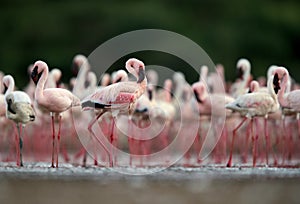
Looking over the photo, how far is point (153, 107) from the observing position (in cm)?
1105

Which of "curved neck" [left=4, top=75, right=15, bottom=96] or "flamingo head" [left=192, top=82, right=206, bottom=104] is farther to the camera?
"flamingo head" [left=192, top=82, right=206, bottom=104]

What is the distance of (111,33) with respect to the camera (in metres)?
20.9

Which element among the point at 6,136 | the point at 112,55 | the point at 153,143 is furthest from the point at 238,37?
the point at 6,136

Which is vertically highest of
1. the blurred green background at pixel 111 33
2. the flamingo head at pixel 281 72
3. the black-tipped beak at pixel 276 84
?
the blurred green background at pixel 111 33

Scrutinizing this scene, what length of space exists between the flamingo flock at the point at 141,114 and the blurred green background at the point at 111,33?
266 inches

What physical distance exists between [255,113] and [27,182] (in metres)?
2.75

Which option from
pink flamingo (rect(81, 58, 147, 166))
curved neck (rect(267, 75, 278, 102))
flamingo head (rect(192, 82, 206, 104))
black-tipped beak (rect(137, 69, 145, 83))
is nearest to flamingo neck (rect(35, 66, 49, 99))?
pink flamingo (rect(81, 58, 147, 166))

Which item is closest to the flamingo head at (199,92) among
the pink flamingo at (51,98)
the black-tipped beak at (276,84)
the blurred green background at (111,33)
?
the black-tipped beak at (276,84)

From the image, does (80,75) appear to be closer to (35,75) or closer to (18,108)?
(35,75)

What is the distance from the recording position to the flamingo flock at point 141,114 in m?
9.75

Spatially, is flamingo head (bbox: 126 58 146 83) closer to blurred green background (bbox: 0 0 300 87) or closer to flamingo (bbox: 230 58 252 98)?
flamingo (bbox: 230 58 252 98)

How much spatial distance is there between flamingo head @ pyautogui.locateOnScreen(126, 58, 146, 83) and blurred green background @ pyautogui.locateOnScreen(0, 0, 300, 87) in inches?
422

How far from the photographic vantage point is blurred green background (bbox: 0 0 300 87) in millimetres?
21109

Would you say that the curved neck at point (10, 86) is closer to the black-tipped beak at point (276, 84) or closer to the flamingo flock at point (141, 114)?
the flamingo flock at point (141, 114)
